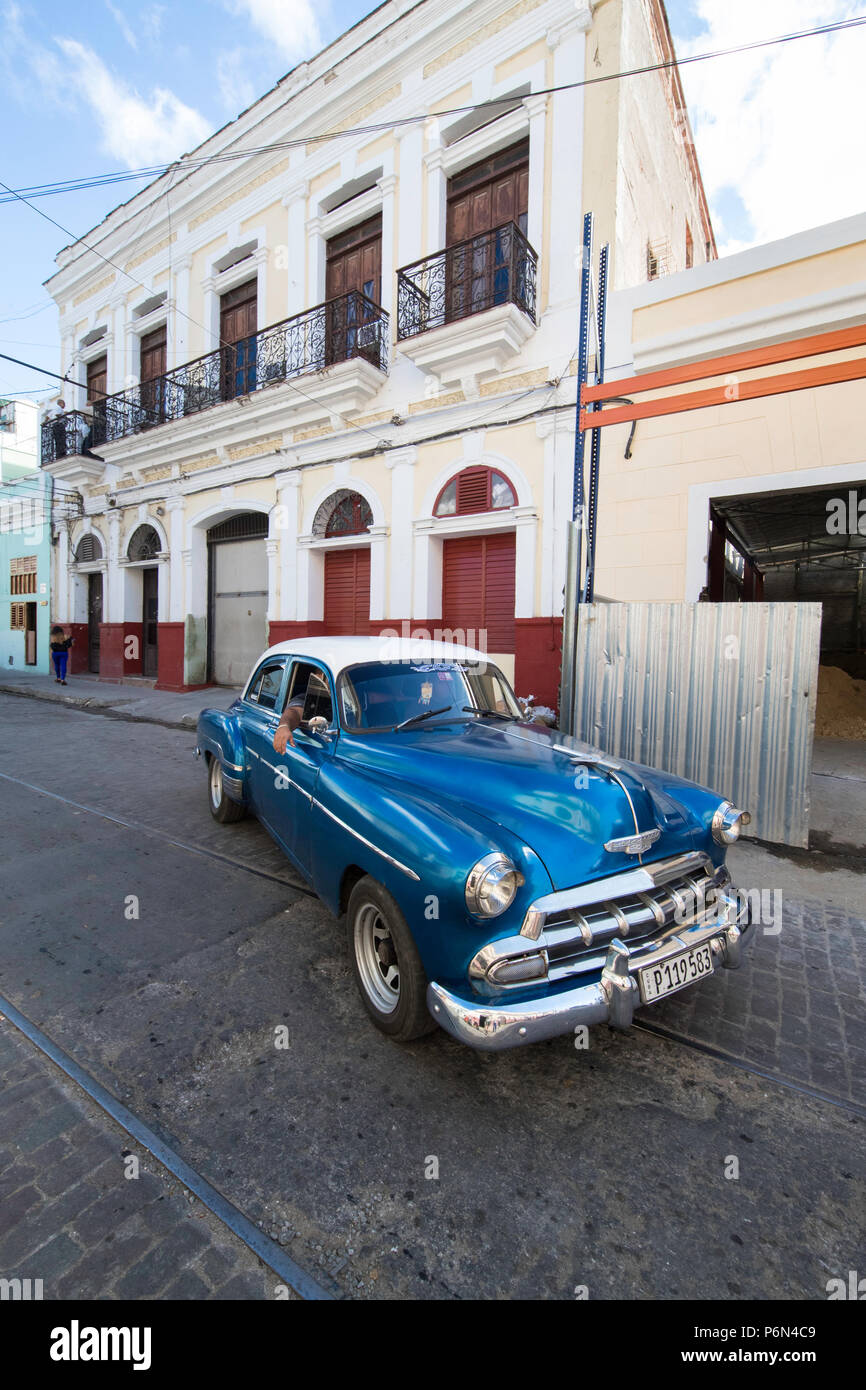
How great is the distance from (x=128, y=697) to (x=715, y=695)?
43.4 feet

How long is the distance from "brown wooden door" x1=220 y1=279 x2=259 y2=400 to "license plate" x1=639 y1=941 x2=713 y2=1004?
13.9 metres

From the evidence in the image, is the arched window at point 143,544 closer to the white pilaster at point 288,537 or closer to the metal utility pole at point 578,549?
the white pilaster at point 288,537

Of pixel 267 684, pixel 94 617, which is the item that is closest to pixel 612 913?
pixel 267 684

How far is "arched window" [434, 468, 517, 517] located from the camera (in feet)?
33.1

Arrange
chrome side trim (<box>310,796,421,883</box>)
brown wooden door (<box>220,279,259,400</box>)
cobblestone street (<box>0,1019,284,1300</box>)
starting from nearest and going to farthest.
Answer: cobblestone street (<box>0,1019,284,1300</box>) → chrome side trim (<box>310,796,421,883</box>) → brown wooden door (<box>220,279,259,400</box>)

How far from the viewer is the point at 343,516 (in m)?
12.3

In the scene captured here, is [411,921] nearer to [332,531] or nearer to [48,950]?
[48,950]

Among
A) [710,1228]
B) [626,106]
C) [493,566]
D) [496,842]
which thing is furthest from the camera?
[493,566]

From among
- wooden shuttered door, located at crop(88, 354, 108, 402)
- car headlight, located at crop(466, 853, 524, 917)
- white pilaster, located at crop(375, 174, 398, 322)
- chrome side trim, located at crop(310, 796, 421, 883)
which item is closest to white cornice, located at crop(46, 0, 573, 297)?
white pilaster, located at crop(375, 174, 398, 322)

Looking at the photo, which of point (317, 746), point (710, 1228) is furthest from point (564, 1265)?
point (317, 746)

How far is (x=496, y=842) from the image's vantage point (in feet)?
7.61

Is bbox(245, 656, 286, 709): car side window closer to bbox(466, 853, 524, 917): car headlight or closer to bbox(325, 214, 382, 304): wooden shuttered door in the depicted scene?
bbox(466, 853, 524, 917): car headlight

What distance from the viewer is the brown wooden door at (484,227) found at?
9578 mm

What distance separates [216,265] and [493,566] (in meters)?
10.8
